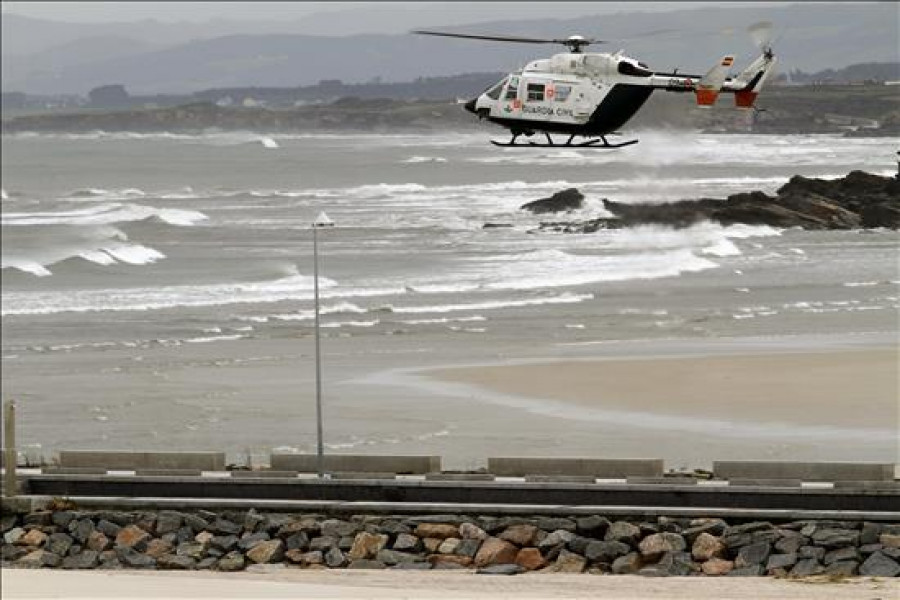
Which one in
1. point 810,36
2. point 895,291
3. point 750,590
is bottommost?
point 750,590

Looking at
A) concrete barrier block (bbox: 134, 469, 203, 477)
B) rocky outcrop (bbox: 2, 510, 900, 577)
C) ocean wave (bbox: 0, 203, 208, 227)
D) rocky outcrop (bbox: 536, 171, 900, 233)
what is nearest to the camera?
rocky outcrop (bbox: 2, 510, 900, 577)

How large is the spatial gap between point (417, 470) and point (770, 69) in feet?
35.3

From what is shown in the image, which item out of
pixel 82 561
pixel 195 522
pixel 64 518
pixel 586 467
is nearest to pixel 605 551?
pixel 586 467

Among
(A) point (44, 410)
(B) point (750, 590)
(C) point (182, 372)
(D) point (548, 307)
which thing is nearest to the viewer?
(B) point (750, 590)

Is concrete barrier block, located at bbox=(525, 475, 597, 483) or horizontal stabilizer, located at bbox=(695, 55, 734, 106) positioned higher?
horizontal stabilizer, located at bbox=(695, 55, 734, 106)

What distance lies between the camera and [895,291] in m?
80.0

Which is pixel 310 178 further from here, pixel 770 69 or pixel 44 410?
pixel 770 69

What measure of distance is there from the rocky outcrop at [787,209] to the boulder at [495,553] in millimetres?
25857

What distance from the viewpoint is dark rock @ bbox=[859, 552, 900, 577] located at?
44.4 metres

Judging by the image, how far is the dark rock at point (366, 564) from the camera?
46500 millimetres

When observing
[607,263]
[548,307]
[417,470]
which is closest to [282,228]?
[607,263]

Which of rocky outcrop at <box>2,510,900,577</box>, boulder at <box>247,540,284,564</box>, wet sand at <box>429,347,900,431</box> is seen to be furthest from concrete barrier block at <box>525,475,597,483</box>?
wet sand at <box>429,347,900,431</box>

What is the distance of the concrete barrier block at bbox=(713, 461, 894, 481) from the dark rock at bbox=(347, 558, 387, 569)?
7243mm

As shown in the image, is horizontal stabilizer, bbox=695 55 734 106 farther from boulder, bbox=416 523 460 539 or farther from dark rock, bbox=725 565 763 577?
boulder, bbox=416 523 460 539
